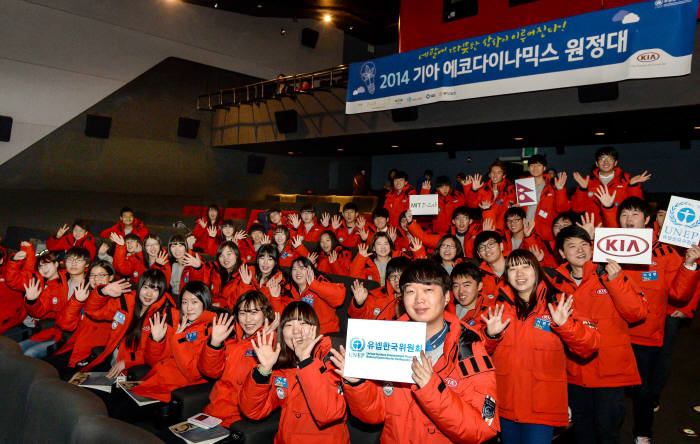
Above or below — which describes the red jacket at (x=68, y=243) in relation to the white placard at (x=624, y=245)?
below

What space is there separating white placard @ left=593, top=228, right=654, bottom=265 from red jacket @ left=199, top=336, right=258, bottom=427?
2.10 meters

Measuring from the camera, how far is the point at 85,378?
9.72 ft

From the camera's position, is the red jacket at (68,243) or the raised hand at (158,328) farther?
the red jacket at (68,243)

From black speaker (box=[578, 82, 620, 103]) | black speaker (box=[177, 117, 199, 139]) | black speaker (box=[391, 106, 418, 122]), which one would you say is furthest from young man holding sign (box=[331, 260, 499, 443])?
black speaker (box=[177, 117, 199, 139])

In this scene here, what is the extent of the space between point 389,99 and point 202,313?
5.10 meters

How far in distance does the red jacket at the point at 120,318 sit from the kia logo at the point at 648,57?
5523mm

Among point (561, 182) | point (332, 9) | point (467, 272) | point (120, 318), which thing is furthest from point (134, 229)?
point (332, 9)

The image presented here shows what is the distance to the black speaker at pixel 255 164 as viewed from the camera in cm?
1259

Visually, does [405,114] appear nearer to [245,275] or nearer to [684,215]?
[245,275]

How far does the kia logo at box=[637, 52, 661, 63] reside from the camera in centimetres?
477

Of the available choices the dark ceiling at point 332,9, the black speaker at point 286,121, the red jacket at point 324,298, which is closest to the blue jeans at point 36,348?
the red jacket at point 324,298

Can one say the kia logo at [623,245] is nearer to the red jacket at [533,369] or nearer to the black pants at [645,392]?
the red jacket at [533,369]

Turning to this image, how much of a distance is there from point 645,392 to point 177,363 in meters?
3.11

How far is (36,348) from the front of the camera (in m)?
3.96
